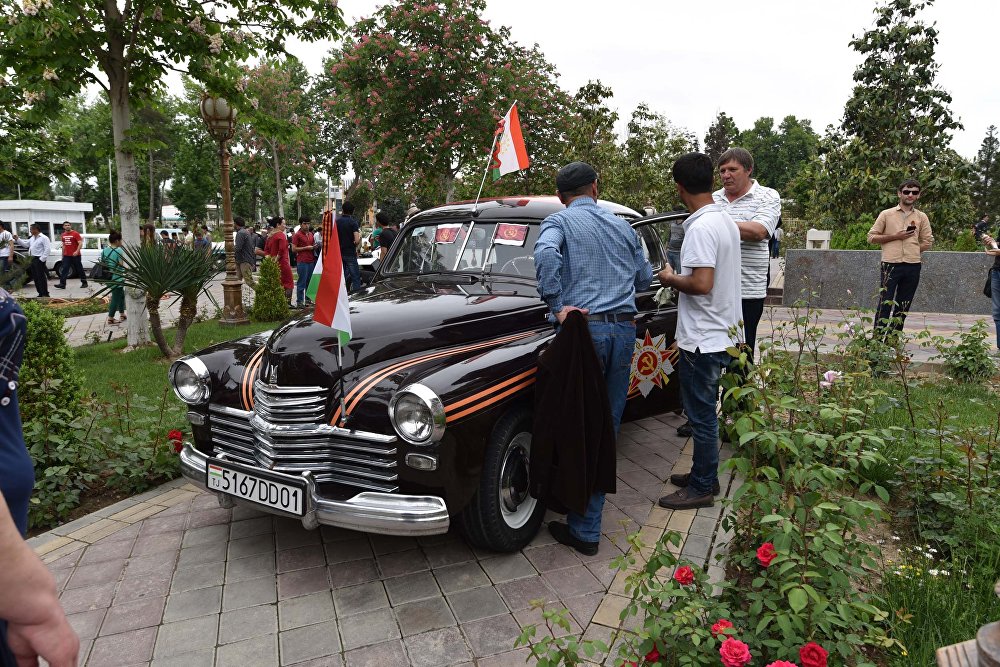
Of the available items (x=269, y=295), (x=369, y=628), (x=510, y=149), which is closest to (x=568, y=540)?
(x=369, y=628)

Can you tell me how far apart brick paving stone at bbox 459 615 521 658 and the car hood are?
54.0 inches

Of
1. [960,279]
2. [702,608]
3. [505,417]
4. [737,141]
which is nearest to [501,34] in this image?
[960,279]

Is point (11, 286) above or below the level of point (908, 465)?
above

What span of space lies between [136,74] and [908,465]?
9632 mm

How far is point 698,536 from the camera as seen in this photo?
3.54 metres

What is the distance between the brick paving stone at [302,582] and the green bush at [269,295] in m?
8.81

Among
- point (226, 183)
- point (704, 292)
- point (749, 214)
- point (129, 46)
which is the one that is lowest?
point (704, 292)

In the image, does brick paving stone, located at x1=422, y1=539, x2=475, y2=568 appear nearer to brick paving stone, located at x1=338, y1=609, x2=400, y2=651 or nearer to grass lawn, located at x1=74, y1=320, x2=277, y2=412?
brick paving stone, located at x1=338, y1=609, x2=400, y2=651

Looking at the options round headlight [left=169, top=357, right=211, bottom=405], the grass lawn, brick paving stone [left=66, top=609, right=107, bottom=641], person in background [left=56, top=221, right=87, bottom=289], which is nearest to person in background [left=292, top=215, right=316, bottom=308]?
the grass lawn

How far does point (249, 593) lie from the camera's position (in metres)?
3.13

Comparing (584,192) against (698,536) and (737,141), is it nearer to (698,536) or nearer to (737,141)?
(698,536)

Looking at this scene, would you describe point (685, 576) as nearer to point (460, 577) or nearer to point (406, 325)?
point (460, 577)

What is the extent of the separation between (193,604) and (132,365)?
570 centimetres

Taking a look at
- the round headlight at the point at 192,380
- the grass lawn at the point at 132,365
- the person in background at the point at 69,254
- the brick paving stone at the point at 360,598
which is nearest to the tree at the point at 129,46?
the grass lawn at the point at 132,365
